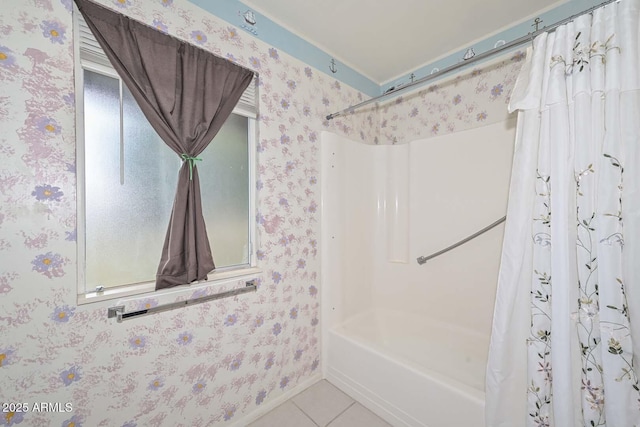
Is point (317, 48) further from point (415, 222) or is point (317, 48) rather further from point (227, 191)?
point (415, 222)

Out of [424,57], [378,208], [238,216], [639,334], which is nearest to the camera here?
[639,334]

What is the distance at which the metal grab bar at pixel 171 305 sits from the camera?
3.48ft

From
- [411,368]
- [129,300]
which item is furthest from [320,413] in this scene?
[129,300]

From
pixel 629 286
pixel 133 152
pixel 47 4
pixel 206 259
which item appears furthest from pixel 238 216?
pixel 629 286

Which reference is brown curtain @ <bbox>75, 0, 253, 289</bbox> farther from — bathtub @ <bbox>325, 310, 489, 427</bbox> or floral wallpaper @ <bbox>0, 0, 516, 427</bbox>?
bathtub @ <bbox>325, 310, 489, 427</bbox>

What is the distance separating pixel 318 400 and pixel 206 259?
1.19 meters

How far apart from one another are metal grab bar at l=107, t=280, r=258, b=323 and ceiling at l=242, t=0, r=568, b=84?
168cm

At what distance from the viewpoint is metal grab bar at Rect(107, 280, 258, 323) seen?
1.06m

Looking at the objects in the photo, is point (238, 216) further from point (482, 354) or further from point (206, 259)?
point (482, 354)

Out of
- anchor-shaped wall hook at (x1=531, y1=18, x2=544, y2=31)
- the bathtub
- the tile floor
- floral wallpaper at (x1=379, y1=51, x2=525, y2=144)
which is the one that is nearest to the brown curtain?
the tile floor

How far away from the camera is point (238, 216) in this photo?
1.53m

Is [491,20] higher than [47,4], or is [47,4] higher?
[491,20]

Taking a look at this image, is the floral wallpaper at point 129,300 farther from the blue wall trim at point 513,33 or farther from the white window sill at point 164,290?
the blue wall trim at point 513,33

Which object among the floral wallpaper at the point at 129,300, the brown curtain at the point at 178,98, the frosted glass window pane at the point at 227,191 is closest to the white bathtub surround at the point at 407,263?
the floral wallpaper at the point at 129,300
